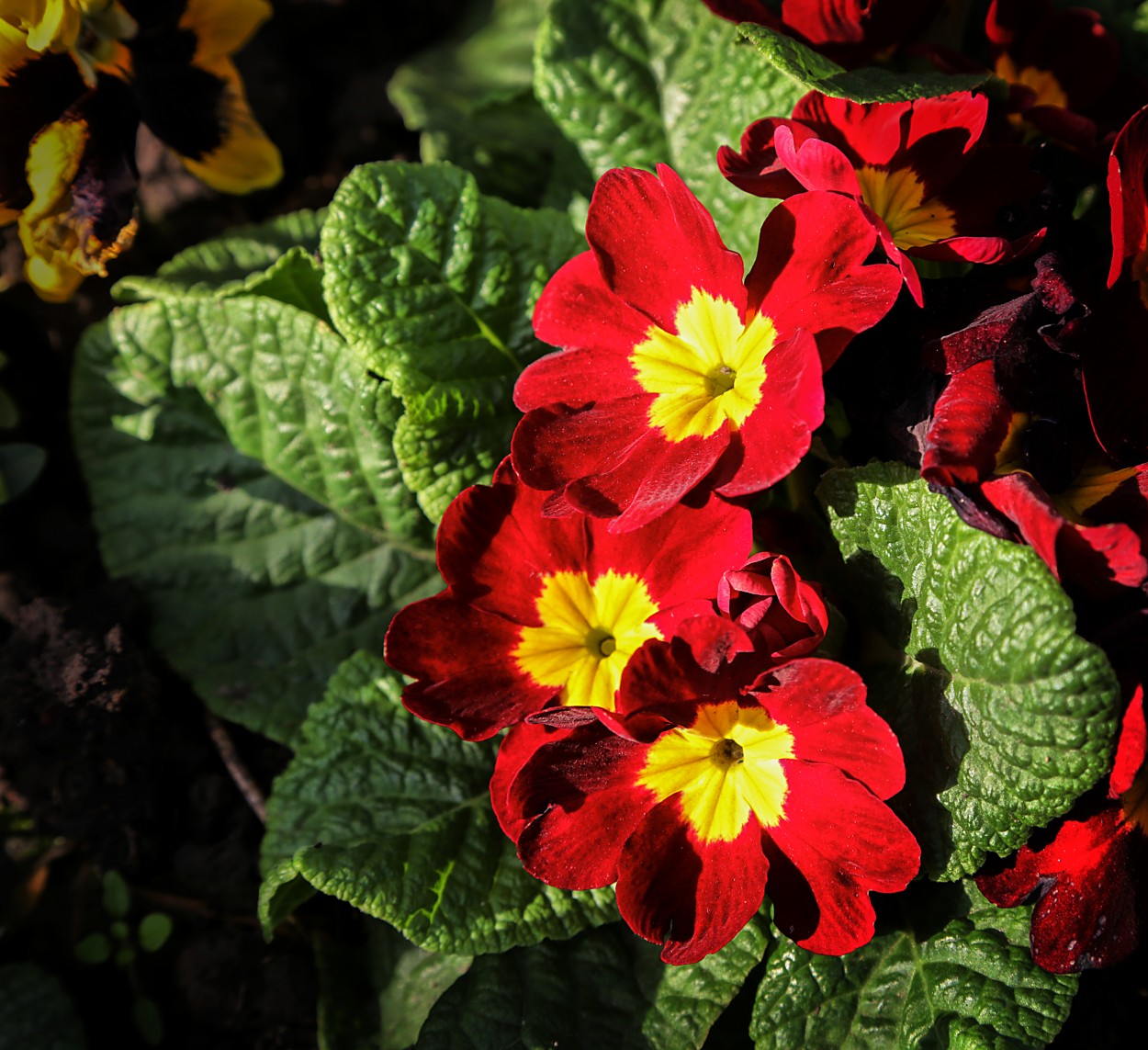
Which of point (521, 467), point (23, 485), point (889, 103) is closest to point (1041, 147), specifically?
point (889, 103)

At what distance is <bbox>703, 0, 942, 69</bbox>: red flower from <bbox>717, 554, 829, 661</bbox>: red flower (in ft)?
2.46

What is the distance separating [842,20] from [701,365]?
0.55 m

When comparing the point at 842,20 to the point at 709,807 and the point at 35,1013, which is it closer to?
the point at 709,807

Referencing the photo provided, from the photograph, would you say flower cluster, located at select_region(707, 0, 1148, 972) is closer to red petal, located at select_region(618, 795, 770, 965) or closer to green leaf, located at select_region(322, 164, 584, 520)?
red petal, located at select_region(618, 795, 770, 965)

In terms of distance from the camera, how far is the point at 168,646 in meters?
1.81

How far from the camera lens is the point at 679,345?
49.9 inches

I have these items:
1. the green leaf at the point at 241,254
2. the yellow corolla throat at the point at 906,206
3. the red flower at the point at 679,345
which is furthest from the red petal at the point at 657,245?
the green leaf at the point at 241,254

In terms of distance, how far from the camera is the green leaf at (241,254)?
1864 mm

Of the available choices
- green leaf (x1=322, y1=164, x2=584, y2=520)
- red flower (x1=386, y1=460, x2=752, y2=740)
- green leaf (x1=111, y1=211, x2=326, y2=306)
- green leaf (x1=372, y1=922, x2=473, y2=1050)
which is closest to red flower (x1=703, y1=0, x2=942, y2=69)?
green leaf (x1=322, y1=164, x2=584, y2=520)

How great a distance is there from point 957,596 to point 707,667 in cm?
27

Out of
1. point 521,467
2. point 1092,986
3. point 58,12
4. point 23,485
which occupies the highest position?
point 58,12

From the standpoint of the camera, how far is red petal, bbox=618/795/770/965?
1183mm

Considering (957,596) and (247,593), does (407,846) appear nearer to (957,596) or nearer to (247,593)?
(247,593)

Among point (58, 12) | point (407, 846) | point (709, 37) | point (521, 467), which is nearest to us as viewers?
point (521, 467)
